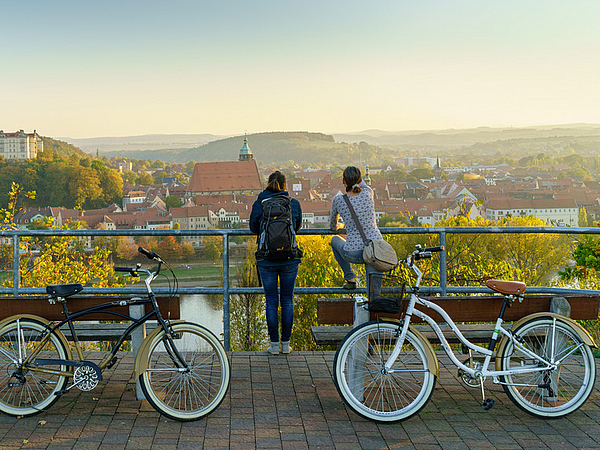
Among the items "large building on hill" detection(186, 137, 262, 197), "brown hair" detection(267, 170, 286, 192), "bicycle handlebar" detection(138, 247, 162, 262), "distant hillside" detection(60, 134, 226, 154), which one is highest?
"distant hillside" detection(60, 134, 226, 154)

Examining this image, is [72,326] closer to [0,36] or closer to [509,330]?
[509,330]

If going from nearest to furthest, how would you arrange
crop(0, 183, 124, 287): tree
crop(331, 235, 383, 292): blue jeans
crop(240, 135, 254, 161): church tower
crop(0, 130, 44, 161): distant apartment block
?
crop(331, 235, 383, 292): blue jeans → crop(0, 183, 124, 287): tree → crop(0, 130, 44, 161): distant apartment block → crop(240, 135, 254, 161): church tower

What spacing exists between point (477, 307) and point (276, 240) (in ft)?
5.60

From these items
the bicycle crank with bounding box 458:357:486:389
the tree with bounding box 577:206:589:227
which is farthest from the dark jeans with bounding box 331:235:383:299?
the tree with bounding box 577:206:589:227

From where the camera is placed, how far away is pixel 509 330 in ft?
14.9

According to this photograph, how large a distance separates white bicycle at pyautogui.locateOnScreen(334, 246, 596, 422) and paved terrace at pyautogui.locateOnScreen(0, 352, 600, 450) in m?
0.14

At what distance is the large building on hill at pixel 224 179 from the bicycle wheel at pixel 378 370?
153664 mm

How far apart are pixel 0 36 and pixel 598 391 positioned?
189745mm

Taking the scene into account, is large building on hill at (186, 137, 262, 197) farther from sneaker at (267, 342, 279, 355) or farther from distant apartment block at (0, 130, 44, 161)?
sneaker at (267, 342, 279, 355)

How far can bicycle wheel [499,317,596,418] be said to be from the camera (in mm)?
4516

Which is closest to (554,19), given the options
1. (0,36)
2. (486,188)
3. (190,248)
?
(486,188)

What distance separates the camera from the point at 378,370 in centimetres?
446

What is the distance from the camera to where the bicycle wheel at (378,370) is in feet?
14.3

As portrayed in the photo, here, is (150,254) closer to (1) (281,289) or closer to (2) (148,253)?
(2) (148,253)
